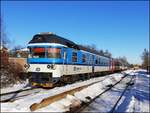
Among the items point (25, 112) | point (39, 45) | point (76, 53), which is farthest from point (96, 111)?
point (76, 53)

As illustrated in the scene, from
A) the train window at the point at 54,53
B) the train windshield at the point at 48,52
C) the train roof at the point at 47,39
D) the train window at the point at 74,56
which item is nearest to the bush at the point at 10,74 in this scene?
the train windshield at the point at 48,52

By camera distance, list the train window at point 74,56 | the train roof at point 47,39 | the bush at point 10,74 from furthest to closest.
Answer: the bush at point 10,74 < the train window at point 74,56 < the train roof at point 47,39

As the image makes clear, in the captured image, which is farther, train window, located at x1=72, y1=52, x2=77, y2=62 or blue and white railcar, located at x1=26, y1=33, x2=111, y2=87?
train window, located at x1=72, y1=52, x2=77, y2=62

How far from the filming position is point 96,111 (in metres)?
11.9

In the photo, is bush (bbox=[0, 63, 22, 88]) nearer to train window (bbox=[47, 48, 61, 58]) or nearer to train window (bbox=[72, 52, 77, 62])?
train window (bbox=[47, 48, 61, 58])

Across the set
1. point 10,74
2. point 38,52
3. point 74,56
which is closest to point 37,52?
point 38,52

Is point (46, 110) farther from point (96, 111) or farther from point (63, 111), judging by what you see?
point (96, 111)

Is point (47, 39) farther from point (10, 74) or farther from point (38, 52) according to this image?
point (10, 74)

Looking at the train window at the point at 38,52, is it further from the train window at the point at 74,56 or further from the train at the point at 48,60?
the train window at the point at 74,56

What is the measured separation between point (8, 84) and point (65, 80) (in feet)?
14.7

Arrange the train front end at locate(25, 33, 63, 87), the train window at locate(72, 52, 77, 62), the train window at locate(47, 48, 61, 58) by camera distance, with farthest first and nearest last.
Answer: the train window at locate(72, 52, 77, 62) → the train window at locate(47, 48, 61, 58) → the train front end at locate(25, 33, 63, 87)

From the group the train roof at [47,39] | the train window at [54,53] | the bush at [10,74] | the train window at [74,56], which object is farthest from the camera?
the bush at [10,74]

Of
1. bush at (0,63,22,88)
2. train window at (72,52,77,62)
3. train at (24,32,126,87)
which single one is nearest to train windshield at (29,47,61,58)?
train at (24,32,126,87)

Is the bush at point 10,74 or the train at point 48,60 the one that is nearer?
the train at point 48,60
